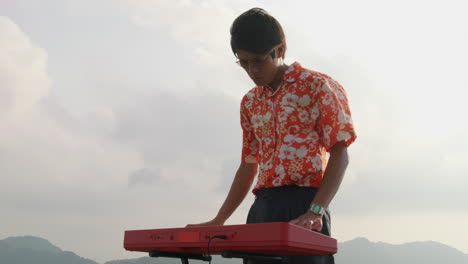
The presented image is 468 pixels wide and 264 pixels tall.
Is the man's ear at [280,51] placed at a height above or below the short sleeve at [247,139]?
above

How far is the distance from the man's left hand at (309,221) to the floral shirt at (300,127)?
0.72 ft

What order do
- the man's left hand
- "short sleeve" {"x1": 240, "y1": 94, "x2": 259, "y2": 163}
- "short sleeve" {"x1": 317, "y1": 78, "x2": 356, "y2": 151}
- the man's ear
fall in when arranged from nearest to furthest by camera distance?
the man's left hand
"short sleeve" {"x1": 317, "y1": 78, "x2": 356, "y2": 151}
the man's ear
"short sleeve" {"x1": 240, "y1": 94, "x2": 259, "y2": 163}

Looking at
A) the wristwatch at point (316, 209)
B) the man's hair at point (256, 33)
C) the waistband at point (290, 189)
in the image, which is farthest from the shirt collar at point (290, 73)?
the wristwatch at point (316, 209)

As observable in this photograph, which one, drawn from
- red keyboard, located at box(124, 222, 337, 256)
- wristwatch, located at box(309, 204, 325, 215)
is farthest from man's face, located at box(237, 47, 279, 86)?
red keyboard, located at box(124, 222, 337, 256)

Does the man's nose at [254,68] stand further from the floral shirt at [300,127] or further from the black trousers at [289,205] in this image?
the black trousers at [289,205]

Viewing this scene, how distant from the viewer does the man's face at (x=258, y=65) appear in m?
2.71

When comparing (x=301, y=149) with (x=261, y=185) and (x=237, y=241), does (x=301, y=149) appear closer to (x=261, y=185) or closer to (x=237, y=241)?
(x=261, y=185)

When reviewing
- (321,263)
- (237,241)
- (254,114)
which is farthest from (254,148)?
(237,241)

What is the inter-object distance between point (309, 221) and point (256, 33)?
97cm

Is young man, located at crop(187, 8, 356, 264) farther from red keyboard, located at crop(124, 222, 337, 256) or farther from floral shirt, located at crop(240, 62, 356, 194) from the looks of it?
red keyboard, located at crop(124, 222, 337, 256)

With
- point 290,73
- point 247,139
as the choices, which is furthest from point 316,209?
point 247,139

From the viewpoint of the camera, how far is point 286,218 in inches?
106

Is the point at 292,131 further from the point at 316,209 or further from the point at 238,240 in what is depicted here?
the point at 238,240

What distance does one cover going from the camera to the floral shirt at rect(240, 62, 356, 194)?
2680 mm
